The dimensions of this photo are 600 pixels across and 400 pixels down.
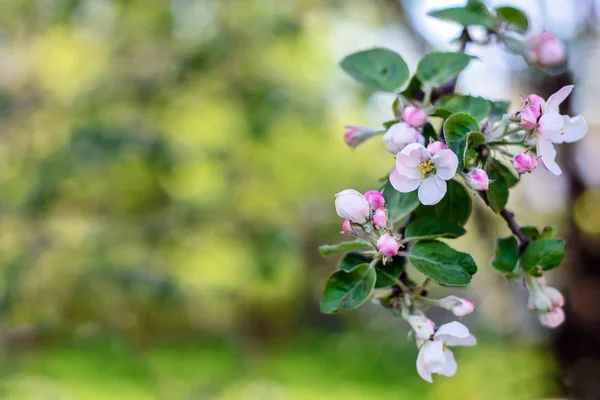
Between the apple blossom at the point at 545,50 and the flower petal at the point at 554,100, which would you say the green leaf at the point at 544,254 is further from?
the apple blossom at the point at 545,50

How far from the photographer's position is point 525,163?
37 cm

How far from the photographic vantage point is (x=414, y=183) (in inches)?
14.4

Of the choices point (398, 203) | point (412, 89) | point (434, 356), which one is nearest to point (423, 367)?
point (434, 356)

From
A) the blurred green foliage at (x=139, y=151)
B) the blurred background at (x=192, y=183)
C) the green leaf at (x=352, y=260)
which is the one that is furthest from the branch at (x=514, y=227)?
the blurred green foliage at (x=139, y=151)

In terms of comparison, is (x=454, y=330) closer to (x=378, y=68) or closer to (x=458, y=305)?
(x=458, y=305)

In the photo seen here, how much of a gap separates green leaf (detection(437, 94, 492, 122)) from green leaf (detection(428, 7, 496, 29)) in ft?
0.27

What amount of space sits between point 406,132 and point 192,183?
121 inches

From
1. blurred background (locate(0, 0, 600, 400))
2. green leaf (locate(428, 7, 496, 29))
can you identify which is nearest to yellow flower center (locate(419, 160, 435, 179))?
green leaf (locate(428, 7, 496, 29))

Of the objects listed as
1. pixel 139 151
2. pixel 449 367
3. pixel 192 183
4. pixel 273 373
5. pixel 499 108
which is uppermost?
pixel 192 183

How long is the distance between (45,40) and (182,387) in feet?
7.03

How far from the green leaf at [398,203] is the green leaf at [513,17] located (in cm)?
22

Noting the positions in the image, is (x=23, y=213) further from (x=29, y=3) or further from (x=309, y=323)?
(x=309, y=323)

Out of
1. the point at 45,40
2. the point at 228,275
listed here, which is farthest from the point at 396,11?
the point at 228,275

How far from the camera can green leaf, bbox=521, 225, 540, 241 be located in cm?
47
